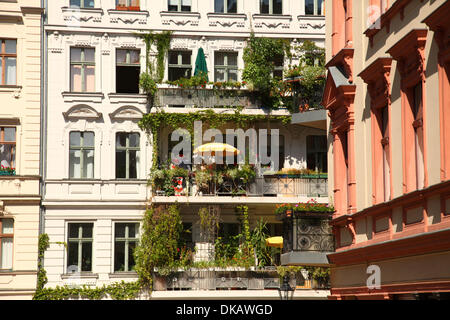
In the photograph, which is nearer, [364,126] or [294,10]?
[364,126]

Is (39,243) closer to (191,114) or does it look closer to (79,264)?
(79,264)

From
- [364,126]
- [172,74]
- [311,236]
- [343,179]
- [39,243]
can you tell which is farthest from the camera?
[172,74]

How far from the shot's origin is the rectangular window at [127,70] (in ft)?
111

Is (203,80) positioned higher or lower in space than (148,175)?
higher

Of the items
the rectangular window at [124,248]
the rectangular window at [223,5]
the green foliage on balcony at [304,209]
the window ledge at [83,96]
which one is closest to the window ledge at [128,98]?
the window ledge at [83,96]

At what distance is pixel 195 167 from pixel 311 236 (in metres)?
12.2

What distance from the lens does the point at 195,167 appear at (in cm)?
3269

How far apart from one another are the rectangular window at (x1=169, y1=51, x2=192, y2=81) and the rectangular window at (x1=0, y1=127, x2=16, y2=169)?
6.68 meters

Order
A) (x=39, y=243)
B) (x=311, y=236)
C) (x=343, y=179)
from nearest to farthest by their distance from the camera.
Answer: (x=343, y=179) → (x=311, y=236) → (x=39, y=243)

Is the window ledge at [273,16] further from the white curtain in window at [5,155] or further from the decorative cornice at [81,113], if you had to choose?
the white curtain in window at [5,155]

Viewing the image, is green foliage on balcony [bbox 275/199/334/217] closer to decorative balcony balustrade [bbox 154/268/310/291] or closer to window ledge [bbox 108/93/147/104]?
decorative balcony balustrade [bbox 154/268/310/291]

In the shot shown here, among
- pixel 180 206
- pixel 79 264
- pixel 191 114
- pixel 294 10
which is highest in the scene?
pixel 294 10

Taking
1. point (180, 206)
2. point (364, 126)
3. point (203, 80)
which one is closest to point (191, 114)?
point (203, 80)

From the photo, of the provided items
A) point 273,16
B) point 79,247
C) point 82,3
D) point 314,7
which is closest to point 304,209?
point 79,247
